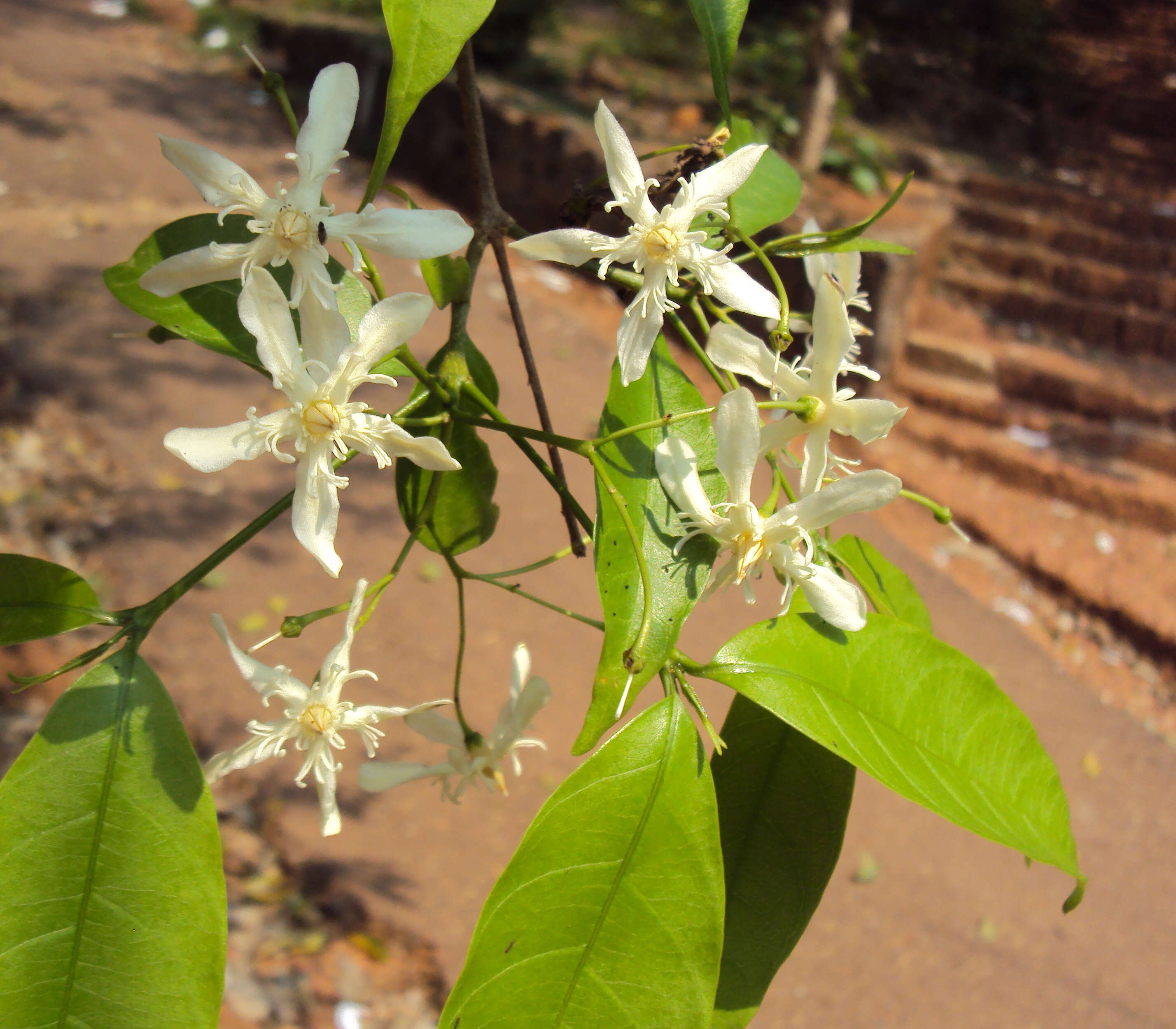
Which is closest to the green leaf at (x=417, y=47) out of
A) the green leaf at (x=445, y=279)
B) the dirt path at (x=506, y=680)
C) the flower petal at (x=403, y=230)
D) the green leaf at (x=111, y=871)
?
the flower petal at (x=403, y=230)

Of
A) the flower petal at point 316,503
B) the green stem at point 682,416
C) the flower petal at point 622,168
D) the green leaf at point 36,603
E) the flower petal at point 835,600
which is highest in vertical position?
the flower petal at point 622,168

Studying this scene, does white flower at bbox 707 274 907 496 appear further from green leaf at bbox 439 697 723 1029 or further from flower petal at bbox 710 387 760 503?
green leaf at bbox 439 697 723 1029

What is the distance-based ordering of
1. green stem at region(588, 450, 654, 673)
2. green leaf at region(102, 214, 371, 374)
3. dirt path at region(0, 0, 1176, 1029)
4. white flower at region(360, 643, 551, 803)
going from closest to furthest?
1. green stem at region(588, 450, 654, 673)
2. green leaf at region(102, 214, 371, 374)
3. white flower at region(360, 643, 551, 803)
4. dirt path at region(0, 0, 1176, 1029)

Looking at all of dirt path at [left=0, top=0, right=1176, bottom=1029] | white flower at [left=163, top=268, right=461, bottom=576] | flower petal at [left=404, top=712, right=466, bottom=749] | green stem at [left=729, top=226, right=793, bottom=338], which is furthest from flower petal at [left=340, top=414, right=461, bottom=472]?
dirt path at [left=0, top=0, right=1176, bottom=1029]

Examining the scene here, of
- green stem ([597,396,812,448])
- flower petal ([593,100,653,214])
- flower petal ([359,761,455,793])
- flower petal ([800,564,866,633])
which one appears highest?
flower petal ([593,100,653,214])

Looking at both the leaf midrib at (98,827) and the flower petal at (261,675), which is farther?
the flower petal at (261,675)

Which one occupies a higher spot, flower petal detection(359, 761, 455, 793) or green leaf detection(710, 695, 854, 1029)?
green leaf detection(710, 695, 854, 1029)

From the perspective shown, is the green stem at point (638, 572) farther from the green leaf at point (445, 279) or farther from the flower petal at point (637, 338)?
the green leaf at point (445, 279)
